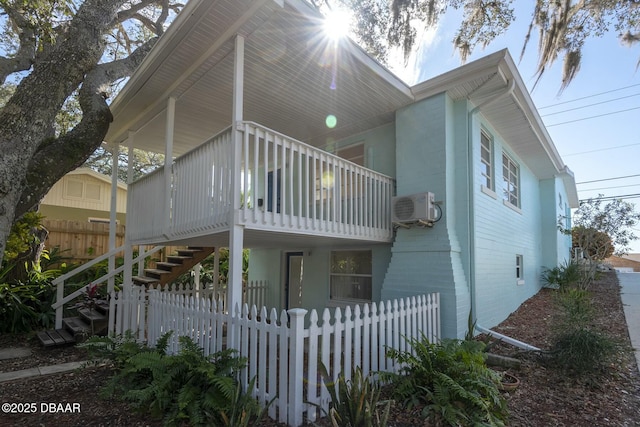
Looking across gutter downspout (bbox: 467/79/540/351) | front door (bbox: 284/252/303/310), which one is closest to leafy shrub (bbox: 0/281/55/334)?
front door (bbox: 284/252/303/310)

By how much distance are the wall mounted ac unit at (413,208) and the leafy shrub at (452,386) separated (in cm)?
228

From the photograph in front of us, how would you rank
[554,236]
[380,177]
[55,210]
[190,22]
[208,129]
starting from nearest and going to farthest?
[190,22] < [380,177] < [208,129] < [554,236] < [55,210]

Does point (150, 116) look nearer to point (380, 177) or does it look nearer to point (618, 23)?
point (380, 177)

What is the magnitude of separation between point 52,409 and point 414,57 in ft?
A: 30.4

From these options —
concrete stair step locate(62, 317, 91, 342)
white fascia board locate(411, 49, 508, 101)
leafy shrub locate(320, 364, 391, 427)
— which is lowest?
concrete stair step locate(62, 317, 91, 342)

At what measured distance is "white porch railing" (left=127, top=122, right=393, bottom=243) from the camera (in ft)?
15.4

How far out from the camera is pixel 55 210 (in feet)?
53.8

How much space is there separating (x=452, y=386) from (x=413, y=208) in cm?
325

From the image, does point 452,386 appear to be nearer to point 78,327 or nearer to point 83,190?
point 78,327

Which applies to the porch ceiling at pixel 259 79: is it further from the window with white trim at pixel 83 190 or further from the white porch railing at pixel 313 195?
the window with white trim at pixel 83 190

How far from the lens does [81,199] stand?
17297 mm

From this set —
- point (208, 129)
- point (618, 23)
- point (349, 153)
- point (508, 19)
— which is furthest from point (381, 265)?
point (618, 23)

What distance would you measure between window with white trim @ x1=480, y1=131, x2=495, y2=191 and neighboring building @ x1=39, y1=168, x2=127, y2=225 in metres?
15.6

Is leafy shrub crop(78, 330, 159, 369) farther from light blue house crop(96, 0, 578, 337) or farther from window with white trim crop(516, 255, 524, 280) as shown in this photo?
window with white trim crop(516, 255, 524, 280)
